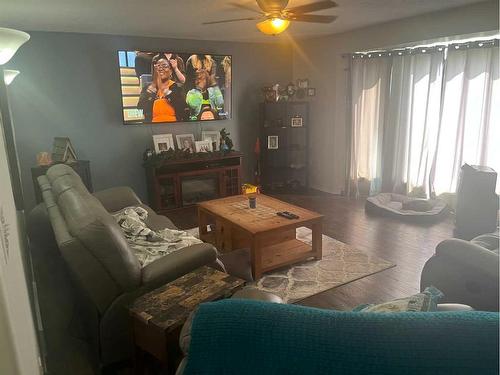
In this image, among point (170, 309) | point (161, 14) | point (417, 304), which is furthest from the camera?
point (161, 14)

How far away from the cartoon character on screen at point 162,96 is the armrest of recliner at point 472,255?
3962 mm

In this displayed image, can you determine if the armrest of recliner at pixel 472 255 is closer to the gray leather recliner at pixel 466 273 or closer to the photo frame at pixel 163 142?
the gray leather recliner at pixel 466 273

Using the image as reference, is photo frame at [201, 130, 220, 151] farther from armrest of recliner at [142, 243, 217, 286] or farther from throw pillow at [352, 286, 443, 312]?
throw pillow at [352, 286, 443, 312]

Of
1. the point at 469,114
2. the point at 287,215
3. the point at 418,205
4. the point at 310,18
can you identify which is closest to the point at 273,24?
the point at 310,18

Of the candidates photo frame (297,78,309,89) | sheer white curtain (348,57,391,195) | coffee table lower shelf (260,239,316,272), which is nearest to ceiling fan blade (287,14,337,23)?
coffee table lower shelf (260,239,316,272)

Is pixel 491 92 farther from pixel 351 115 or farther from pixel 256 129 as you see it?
pixel 256 129

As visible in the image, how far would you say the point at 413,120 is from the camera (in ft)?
16.6

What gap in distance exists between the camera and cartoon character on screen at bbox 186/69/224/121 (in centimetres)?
534

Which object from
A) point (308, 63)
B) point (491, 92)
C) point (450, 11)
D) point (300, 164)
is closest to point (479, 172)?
point (491, 92)

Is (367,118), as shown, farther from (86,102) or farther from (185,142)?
(86,102)

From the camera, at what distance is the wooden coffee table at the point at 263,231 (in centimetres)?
317

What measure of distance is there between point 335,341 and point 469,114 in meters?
4.49

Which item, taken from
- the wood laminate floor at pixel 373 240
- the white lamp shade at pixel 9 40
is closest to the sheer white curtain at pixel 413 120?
the wood laminate floor at pixel 373 240

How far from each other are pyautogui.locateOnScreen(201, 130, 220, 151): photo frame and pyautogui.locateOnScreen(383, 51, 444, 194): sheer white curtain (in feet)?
7.91
